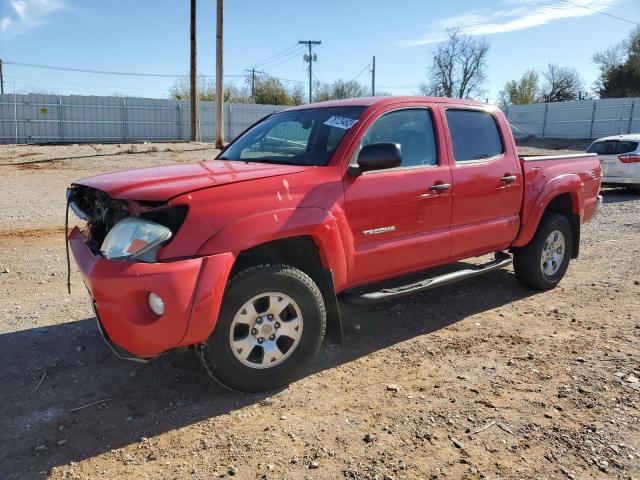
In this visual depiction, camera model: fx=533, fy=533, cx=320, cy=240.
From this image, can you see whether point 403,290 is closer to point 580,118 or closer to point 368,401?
point 368,401

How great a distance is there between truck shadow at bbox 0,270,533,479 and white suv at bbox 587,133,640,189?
11.3m

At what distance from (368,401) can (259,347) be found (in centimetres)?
78

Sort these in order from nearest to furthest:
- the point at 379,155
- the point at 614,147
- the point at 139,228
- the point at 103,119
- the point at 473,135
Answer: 1. the point at 139,228
2. the point at 379,155
3. the point at 473,135
4. the point at 614,147
5. the point at 103,119

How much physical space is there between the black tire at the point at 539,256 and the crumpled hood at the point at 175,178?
3.03 metres

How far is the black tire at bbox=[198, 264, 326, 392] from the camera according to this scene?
3.21 m

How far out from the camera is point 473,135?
489 centimetres

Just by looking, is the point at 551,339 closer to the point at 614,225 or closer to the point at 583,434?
the point at 583,434

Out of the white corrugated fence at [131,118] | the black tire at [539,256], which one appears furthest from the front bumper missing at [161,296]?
the white corrugated fence at [131,118]

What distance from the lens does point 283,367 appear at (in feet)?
11.5

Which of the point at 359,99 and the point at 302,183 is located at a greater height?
the point at 359,99

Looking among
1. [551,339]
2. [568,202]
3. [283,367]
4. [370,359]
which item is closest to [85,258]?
[283,367]

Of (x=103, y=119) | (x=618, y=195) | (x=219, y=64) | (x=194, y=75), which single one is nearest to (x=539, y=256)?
(x=618, y=195)

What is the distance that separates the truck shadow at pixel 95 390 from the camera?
2.97 meters

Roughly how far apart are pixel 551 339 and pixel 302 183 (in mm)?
2566
